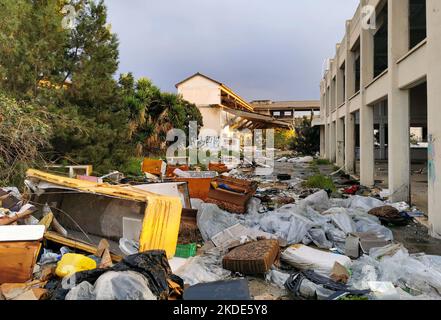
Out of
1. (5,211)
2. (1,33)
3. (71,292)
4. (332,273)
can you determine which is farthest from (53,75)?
(332,273)

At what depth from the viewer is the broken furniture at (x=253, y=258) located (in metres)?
4.53

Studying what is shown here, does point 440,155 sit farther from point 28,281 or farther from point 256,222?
point 28,281

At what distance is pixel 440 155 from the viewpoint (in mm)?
6258

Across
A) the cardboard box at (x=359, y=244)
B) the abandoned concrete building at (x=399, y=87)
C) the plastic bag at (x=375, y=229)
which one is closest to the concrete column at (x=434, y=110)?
the abandoned concrete building at (x=399, y=87)

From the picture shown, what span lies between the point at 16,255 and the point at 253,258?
9.30 ft

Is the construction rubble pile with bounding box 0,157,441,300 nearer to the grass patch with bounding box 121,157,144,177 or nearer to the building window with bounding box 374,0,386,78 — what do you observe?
the grass patch with bounding box 121,157,144,177

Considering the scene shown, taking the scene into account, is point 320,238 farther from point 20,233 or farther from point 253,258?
point 20,233

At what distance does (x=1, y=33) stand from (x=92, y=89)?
393cm

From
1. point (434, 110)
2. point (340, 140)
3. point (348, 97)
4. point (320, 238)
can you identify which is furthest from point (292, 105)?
point (320, 238)

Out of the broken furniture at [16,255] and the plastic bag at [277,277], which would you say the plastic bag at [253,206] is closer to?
the plastic bag at [277,277]

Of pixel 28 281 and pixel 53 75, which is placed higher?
pixel 53 75

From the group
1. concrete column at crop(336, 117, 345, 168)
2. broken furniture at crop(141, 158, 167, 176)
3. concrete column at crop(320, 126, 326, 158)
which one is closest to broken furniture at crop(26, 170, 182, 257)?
broken furniture at crop(141, 158, 167, 176)

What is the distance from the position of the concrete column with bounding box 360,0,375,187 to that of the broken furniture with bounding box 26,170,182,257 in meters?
9.39

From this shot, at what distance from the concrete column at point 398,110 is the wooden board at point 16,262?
27.2 ft
